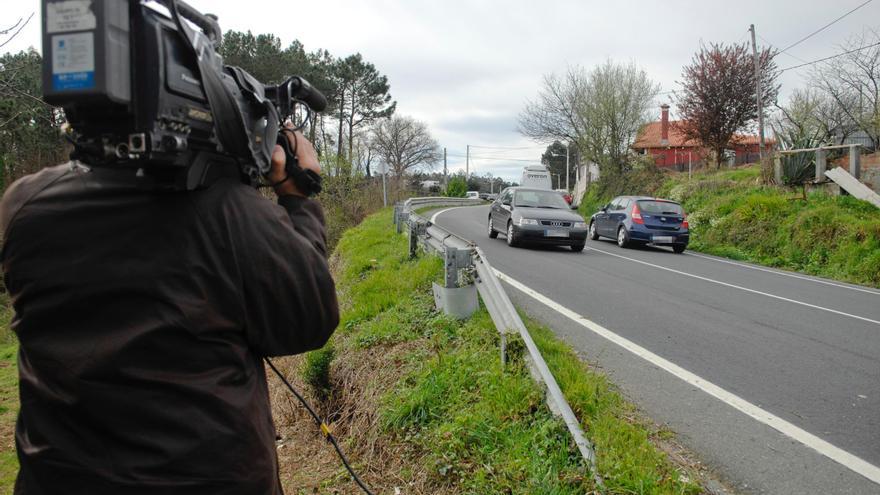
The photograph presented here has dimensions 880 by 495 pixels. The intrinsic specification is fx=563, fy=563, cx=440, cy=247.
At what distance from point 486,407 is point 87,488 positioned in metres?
2.32


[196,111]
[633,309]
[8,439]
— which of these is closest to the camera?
[196,111]

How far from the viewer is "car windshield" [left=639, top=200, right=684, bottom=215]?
1554 centimetres

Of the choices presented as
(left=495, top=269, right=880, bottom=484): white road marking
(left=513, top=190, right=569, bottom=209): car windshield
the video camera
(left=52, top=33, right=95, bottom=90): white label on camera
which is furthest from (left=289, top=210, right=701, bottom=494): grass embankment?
(left=513, top=190, right=569, bottom=209): car windshield

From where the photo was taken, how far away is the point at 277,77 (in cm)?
3047

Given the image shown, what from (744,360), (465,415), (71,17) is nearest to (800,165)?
(744,360)

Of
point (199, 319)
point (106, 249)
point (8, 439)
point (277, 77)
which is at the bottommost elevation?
point (8, 439)

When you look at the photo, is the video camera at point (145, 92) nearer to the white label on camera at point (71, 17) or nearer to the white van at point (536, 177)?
the white label on camera at point (71, 17)

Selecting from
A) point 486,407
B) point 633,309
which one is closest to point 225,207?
point 486,407

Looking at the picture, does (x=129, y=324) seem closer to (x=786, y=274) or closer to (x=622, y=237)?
(x=786, y=274)

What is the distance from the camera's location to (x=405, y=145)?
67750mm

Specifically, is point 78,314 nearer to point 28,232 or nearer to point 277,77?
point 28,232

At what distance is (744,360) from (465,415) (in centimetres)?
334

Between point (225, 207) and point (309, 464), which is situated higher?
point (225, 207)

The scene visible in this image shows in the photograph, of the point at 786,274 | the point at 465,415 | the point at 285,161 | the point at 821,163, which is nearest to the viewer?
the point at 285,161
